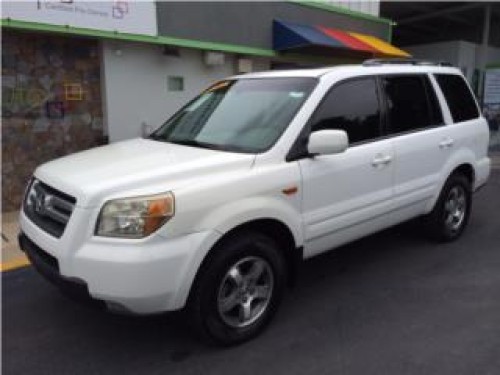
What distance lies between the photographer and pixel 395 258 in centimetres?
511

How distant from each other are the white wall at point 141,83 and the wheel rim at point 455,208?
18.0 ft

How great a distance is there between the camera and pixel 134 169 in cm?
330

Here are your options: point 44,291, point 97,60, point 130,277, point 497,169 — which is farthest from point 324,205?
point 497,169

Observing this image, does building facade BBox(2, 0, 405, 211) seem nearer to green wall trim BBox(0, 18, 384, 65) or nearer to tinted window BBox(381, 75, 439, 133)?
green wall trim BBox(0, 18, 384, 65)

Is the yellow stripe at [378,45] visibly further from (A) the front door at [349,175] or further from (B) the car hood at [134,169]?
(B) the car hood at [134,169]

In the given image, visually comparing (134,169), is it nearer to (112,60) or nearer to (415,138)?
(415,138)

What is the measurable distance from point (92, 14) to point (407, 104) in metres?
5.08

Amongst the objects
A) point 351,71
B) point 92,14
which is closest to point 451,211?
point 351,71

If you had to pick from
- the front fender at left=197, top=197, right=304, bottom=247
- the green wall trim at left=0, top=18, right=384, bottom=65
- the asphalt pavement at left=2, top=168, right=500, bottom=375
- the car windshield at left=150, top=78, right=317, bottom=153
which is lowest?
the asphalt pavement at left=2, top=168, right=500, bottom=375

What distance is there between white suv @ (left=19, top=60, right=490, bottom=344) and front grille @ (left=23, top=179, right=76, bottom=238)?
1 centimetres

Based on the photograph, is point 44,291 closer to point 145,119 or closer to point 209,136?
point 209,136

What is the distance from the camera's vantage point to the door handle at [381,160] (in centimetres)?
423

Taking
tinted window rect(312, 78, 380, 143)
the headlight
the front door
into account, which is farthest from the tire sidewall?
the headlight

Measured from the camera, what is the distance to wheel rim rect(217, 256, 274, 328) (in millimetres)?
3375
